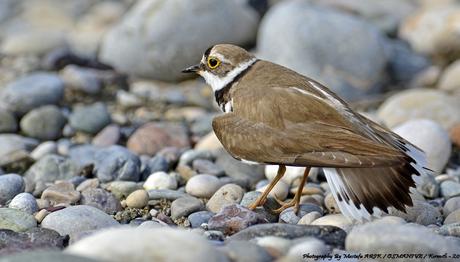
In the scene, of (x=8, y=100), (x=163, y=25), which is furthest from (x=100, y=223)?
(x=163, y=25)

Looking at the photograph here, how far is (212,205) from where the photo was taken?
5406 millimetres

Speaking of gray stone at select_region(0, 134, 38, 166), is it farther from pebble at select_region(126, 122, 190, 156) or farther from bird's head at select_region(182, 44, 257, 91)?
bird's head at select_region(182, 44, 257, 91)

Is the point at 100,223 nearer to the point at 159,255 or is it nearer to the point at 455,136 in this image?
the point at 159,255

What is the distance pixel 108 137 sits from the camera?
7.54 meters

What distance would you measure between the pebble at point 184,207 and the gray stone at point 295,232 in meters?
0.93

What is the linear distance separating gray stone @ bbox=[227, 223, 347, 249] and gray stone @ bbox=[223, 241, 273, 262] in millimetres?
479

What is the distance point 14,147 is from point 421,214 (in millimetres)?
3836

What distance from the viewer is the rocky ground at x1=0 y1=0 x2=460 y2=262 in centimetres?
411

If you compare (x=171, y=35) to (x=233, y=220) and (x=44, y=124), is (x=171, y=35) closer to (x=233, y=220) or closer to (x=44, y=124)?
(x=44, y=124)

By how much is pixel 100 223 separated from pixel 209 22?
214 inches

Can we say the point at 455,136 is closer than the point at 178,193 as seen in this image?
No

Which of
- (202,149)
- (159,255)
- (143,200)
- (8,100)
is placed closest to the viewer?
(159,255)

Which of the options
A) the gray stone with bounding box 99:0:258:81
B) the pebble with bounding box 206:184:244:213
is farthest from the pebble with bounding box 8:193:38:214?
the gray stone with bounding box 99:0:258:81

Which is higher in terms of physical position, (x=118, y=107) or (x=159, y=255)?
(x=159, y=255)
